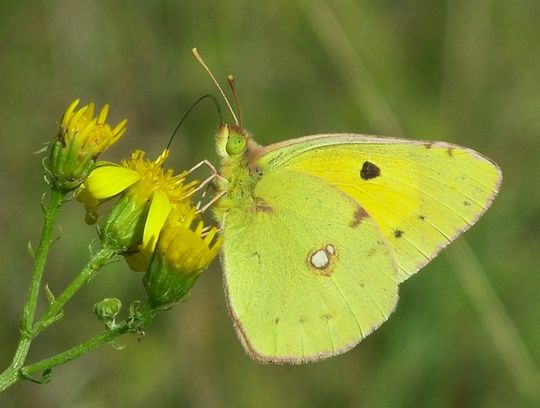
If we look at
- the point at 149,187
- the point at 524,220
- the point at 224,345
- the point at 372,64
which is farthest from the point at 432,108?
the point at 149,187

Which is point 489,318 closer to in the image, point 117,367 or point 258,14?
point 117,367

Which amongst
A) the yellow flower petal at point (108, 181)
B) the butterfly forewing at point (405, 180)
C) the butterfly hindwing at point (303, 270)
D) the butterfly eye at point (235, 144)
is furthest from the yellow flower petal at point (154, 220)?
A: the butterfly forewing at point (405, 180)

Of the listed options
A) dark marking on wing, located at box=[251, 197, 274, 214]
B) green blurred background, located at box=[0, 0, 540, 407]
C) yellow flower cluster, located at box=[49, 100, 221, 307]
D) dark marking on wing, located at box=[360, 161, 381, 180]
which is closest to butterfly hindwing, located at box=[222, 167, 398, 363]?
dark marking on wing, located at box=[251, 197, 274, 214]

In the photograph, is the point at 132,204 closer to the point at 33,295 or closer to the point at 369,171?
the point at 33,295

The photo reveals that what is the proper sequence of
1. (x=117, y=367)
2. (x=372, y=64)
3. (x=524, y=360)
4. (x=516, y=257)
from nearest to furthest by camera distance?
1. (x=524, y=360)
2. (x=117, y=367)
3. (x=516, y=257)
4. (x=372, y=64)

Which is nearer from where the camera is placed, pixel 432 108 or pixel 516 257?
pixel 516 257

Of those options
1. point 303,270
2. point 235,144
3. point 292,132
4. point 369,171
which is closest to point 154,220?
point 235,144
